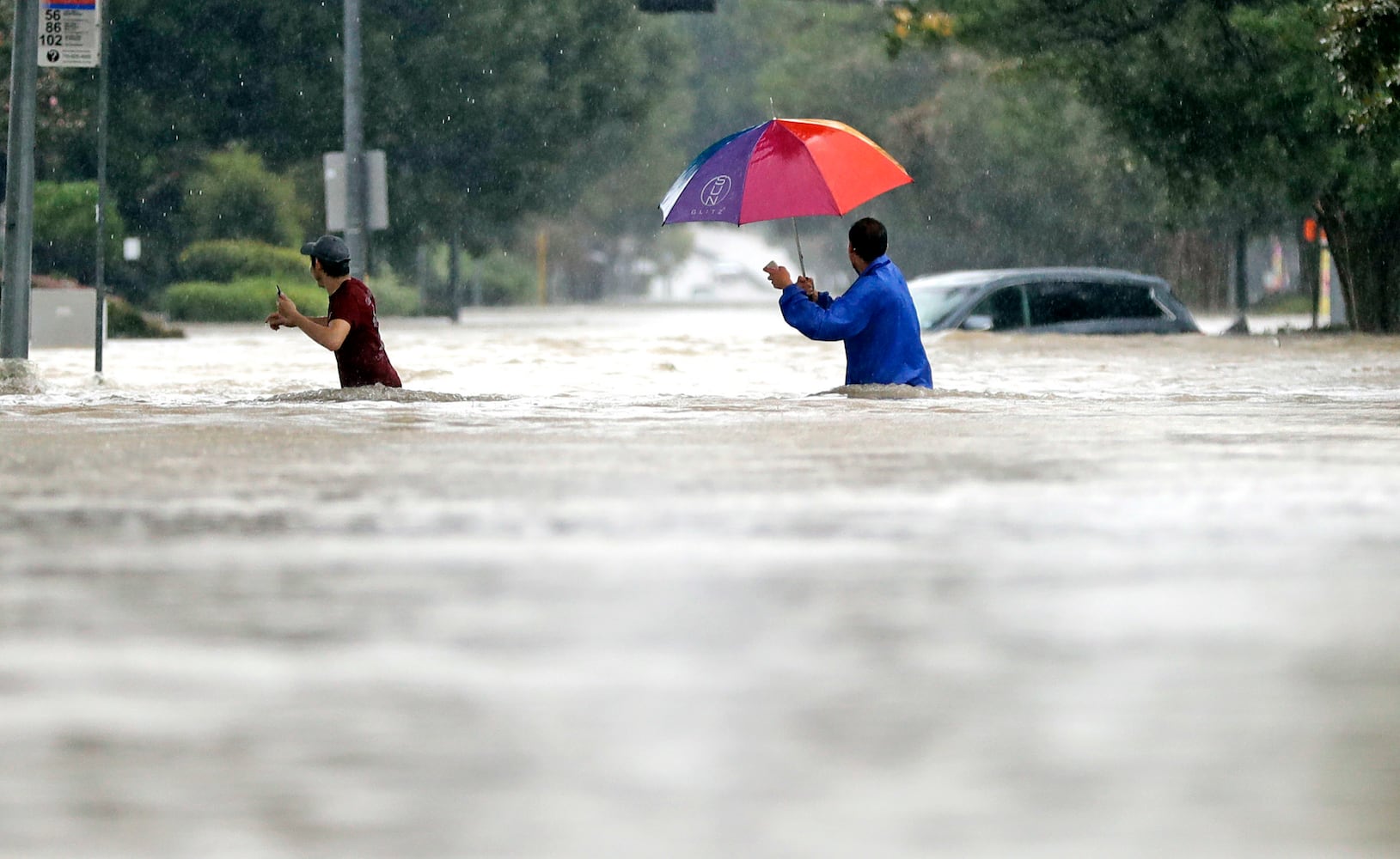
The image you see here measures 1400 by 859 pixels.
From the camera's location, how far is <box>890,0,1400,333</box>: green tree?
29.5m

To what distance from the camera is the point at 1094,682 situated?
5.46 m

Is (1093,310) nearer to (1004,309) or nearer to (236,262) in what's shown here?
(1004,309)

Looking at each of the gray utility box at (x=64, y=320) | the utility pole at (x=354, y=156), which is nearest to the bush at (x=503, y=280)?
the utility pole at (x=354, y=156)

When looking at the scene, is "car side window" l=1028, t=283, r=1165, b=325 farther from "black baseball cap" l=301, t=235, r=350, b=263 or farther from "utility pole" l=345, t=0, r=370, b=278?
"black baseball cap" l=301, t=235, r=350, b=263

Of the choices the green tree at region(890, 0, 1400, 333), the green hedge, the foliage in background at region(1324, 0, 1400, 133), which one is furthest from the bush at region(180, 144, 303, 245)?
the foliage in background at region(1324, 0, 1400, 133)

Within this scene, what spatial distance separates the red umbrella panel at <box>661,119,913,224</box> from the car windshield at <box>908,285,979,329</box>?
29.5 ft

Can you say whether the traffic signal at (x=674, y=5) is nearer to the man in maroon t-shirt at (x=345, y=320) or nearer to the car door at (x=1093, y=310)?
the car door at (x=1093, y=310)

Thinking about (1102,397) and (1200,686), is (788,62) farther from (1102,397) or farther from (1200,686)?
(1200,686)

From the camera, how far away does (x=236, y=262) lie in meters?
49.3

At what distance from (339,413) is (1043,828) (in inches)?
417

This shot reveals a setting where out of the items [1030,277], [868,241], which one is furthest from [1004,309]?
[868,241]

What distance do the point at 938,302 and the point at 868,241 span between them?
10.7m

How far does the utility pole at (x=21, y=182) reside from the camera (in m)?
17.8

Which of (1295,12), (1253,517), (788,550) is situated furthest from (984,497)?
(1295,12)
